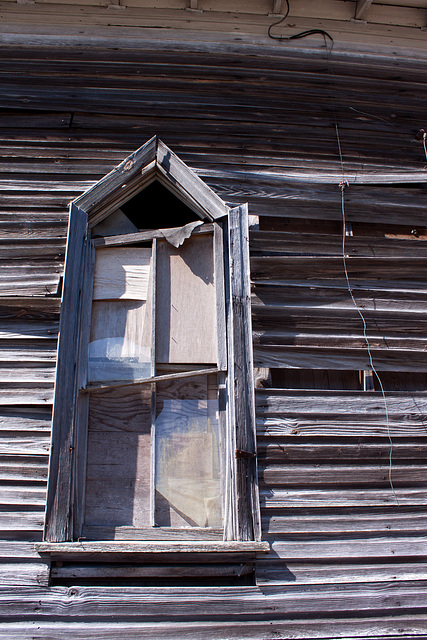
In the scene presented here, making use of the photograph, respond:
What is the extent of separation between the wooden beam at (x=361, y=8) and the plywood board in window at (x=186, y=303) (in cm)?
293

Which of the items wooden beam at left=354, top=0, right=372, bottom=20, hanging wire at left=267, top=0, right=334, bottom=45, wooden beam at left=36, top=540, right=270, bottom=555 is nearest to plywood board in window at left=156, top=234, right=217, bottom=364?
wooden beam at left=36, top=540, right=270, bottom=555

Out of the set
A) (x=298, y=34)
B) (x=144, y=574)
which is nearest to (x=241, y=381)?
(x=144, y=574)

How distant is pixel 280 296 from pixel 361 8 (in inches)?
121

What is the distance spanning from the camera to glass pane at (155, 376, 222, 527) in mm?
2734

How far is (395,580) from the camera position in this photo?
273 centimetres

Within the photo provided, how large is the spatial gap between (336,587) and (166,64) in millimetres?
4224

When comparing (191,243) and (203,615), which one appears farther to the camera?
(191,243)

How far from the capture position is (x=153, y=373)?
115 inches

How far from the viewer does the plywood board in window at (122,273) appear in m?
3.11

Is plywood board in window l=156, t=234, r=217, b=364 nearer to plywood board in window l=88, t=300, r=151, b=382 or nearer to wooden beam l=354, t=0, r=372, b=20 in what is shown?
plywood board in window l=88, t=300, r=151, b=382

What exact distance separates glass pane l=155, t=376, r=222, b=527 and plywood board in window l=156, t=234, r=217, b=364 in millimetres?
204

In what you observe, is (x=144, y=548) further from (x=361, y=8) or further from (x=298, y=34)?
(x=361, y=8)

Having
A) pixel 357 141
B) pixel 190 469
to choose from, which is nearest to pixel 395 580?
pixel 190 469

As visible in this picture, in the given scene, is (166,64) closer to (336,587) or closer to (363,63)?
(363,63)
